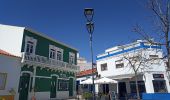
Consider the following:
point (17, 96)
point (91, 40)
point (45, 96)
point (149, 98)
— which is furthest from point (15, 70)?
point (149, 98)

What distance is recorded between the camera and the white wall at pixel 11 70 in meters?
16.3

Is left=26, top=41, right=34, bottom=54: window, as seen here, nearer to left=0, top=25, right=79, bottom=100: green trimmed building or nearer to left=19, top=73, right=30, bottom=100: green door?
left=0, top=25, right=79, bottom=100: green trimmed building

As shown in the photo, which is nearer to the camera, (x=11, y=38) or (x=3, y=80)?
(x=3, y=80)

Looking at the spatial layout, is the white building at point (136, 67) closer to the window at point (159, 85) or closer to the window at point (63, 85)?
the window at point (159, 85)

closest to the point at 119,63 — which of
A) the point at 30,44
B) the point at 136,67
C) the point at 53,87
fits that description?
the point at 136,67

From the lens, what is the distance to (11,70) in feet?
56.4

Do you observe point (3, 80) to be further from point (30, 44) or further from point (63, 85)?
point (63, 85)

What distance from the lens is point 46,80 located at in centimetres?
2262

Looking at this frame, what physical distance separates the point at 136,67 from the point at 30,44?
15366 millimetres

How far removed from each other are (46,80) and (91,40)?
1343 cm

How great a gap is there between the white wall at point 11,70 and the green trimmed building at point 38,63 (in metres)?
0.62

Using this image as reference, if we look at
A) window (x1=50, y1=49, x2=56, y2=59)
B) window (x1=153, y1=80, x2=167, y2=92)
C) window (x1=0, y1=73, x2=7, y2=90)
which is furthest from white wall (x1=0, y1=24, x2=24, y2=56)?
window (x1=153, y1=80, x2=167, y2=92)

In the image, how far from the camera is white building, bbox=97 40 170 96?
84.6 feet

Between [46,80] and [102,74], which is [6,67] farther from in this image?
[102,74]
